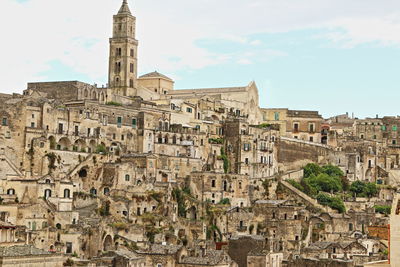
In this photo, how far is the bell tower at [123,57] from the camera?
90000mm

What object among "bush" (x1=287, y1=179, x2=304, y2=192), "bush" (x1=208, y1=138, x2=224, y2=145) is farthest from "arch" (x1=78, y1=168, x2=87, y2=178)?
"bush" (x1=287, y1=179, x2=304, y2=192)

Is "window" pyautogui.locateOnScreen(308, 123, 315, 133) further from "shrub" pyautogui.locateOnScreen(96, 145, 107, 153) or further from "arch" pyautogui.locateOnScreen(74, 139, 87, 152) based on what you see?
"arch" pyautogui.locateOnScreen(74, 139, 87, 152)

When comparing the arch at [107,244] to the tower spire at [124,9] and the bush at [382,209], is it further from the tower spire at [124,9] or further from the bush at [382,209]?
the tower spire at [124,9]

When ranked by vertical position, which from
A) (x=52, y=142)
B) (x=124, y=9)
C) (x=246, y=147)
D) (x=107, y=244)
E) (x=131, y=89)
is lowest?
(x=107, y=244)

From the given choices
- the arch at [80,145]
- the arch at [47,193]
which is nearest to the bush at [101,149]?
the arch at [80,145]

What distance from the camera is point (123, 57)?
9062 centimetres

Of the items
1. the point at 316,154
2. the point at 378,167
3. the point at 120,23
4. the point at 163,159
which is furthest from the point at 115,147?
the point at 378,167

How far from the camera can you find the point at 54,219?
57.1 meters

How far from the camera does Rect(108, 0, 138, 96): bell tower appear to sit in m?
90.0

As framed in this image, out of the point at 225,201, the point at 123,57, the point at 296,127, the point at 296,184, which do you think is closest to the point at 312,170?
the point at 296,184

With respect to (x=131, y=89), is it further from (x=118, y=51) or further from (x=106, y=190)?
(x=106, y=190)

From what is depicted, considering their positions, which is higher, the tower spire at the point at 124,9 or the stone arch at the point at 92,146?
the tower spire at the point at 124,9

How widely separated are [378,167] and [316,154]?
297 inches

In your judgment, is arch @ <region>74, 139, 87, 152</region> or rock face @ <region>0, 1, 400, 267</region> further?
arch @ <region>74, 139, 87, 152</region>
